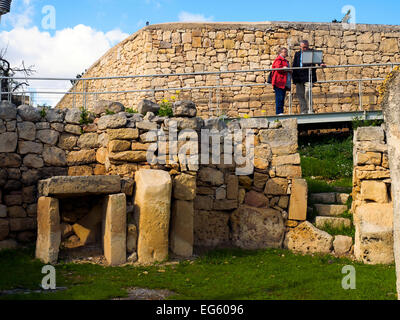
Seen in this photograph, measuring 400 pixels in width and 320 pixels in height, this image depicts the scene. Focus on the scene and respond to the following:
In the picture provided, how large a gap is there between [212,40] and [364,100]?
17.8ft

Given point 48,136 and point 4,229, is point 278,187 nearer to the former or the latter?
point 48,136

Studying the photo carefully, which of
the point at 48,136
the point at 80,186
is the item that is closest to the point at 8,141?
the point at 48,136

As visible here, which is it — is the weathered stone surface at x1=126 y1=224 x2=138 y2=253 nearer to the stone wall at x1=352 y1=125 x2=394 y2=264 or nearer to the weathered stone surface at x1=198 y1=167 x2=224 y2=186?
the weathered stone surface at x1=198 y1=167 x2=224 y2=186

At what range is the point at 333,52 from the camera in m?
17.3

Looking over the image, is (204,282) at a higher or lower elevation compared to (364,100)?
lower

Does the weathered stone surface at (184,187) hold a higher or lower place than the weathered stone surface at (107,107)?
lower

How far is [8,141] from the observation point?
8781 millimetres

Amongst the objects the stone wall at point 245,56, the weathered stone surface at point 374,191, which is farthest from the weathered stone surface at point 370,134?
the stone wall at point 245,56

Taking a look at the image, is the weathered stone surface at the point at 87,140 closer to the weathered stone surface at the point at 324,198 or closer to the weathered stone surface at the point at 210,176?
the weathered stone surface at the point at 210,176

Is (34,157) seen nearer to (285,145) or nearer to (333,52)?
(285,145)

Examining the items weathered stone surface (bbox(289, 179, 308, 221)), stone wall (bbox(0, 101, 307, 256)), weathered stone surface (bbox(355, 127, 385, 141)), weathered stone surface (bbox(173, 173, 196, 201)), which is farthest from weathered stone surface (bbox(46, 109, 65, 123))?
weathered stone surface (bbox(355, 127, 385, 141))

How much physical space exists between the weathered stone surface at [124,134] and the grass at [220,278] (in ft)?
7.18

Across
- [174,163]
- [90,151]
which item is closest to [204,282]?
[174,163]

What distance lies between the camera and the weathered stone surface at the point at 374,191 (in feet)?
28.8
